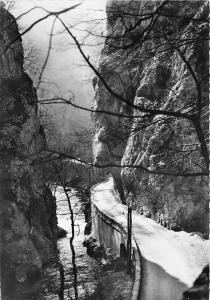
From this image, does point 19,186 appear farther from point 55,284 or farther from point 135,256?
point 135,256

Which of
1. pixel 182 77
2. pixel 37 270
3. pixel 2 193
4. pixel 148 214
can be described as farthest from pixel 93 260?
pixel 182 77

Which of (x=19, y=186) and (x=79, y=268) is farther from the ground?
(x=19, y=186)

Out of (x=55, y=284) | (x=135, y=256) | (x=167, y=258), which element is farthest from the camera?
(x=55, y=284)

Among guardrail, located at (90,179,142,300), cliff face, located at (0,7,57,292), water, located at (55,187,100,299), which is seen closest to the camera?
guardrail, located at (90,179,142,300)

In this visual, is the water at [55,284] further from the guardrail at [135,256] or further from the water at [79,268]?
the guardrail at [135,256]

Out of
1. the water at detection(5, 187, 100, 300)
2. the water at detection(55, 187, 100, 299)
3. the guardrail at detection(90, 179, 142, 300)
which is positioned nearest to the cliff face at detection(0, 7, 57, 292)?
the water at detection(5, 187, 100, 300)

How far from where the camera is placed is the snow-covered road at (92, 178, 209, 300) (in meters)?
17.0

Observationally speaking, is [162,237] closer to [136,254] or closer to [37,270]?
[136,254]

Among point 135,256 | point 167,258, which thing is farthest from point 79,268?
point 167,258

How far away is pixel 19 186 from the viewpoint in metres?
28.4

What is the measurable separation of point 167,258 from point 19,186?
1157 centimetres

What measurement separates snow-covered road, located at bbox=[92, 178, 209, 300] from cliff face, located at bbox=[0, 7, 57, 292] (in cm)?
622

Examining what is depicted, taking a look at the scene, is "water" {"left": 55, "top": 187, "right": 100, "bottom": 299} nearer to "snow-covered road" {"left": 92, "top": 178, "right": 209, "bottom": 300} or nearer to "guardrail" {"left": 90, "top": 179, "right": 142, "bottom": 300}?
"guardrail" {"left": 90, "top": 179, "right": 142, "bottom": 300}

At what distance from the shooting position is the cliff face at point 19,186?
85.9 feet
